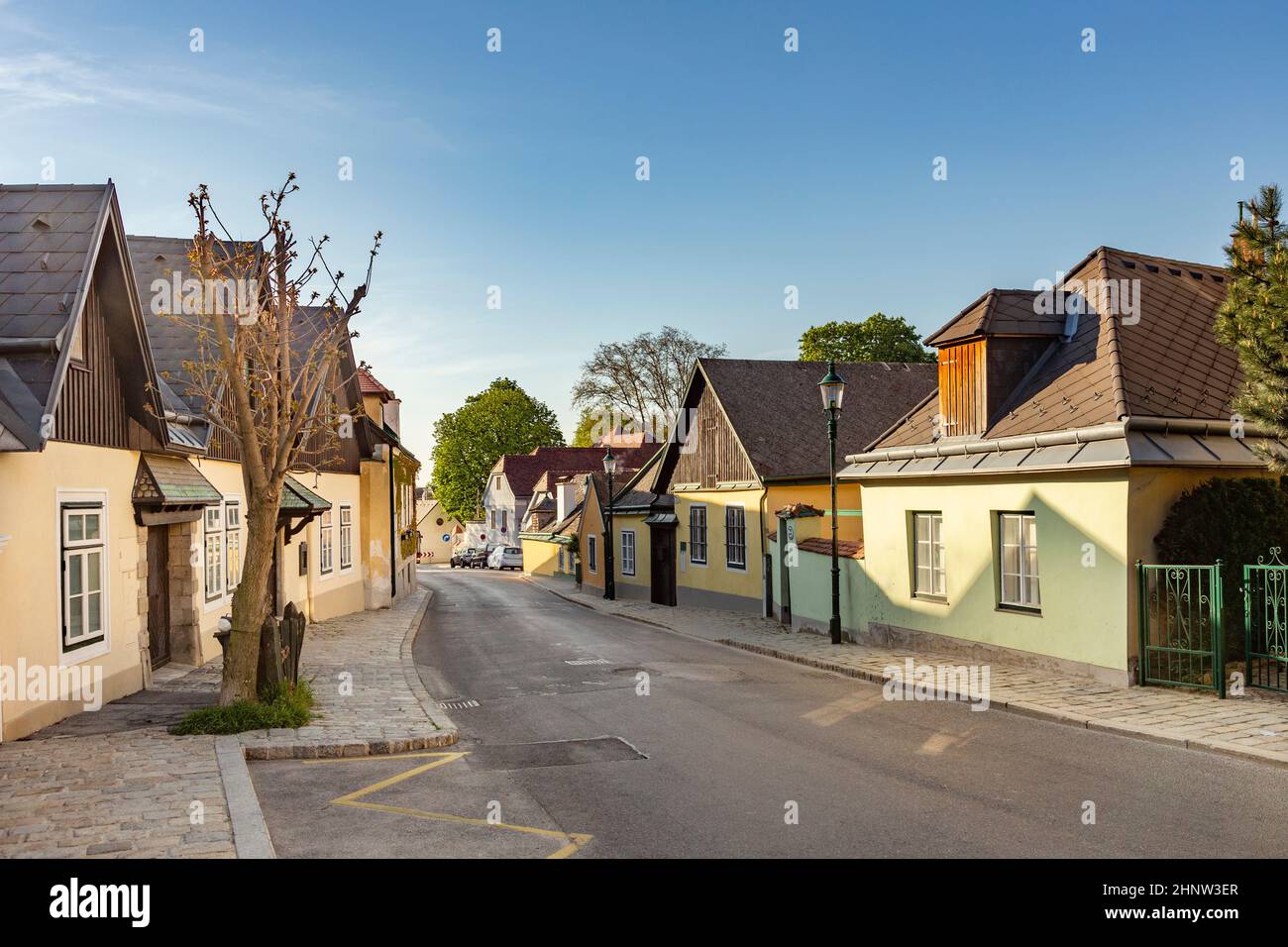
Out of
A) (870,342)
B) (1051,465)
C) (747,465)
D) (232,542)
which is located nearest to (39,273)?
(232,542)

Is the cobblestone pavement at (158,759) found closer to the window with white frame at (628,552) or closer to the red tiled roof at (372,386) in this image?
the red tiled roof at (372,386)

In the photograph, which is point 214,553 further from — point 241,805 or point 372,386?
point 372,386

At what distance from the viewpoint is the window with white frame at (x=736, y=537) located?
26.7m

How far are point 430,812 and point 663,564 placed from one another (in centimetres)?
2510

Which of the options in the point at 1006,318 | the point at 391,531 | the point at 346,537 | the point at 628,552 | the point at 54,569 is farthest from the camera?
the point at 628,552

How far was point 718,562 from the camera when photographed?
28453 mm

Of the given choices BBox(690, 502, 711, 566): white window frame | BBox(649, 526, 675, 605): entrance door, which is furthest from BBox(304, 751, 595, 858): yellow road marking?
BBox(649, 526, 675, 605): entrance door

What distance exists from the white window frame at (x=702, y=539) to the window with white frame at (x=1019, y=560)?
577 inches

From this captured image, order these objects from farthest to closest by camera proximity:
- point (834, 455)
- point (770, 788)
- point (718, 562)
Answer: point (718, 562)
point (834, 455)
point (770, 788)

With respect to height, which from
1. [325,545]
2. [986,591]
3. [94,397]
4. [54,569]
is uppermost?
[94,397]
